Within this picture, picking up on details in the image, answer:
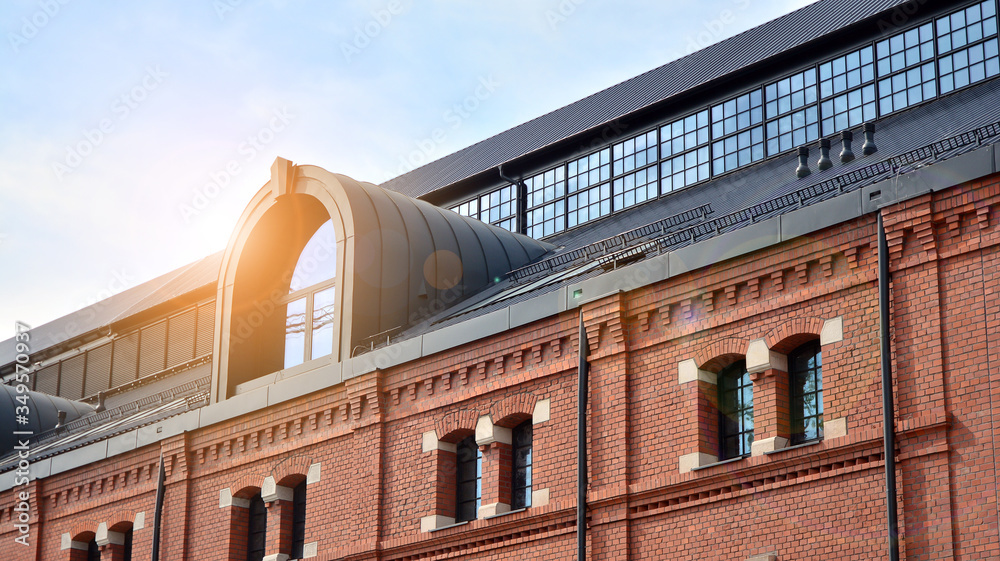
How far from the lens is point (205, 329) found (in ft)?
130

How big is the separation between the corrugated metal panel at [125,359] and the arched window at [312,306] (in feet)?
43.2

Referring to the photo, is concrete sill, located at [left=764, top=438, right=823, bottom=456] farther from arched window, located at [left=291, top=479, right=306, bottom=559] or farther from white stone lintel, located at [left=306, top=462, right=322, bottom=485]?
arched window, located at [left=291, top=479, right=306, bottom=559]

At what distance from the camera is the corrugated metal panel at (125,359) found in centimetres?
4178

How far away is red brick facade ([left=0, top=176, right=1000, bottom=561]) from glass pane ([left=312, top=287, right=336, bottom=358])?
1551 mm

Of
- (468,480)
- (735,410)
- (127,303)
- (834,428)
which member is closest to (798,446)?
(834,428)

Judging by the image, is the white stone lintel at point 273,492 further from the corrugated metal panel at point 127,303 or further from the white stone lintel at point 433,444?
the corrugated metal panel at point 127,303

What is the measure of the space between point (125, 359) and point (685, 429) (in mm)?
25801

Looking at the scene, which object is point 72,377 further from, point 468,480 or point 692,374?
point 692,374

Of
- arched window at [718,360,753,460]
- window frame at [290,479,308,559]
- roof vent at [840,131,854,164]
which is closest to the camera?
arched window at [718,360,753,460]

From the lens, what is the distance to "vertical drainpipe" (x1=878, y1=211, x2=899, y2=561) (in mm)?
17594

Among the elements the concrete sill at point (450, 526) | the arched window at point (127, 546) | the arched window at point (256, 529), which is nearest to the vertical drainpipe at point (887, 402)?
the concrete sill at point (450, 526)

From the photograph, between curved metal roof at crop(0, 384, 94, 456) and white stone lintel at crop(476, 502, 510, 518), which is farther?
curved metal roof at crop(0, 384, 94, 456)

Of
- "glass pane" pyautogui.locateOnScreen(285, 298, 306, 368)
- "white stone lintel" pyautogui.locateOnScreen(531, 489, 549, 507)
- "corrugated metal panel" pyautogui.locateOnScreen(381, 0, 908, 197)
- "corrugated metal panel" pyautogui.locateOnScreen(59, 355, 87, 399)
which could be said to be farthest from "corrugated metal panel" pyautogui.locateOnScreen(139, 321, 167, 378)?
"white stone lintel" pyautogui.locateOnScreen(531, 489, 549, 507)

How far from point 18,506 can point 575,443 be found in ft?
57.6
